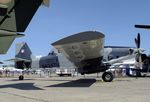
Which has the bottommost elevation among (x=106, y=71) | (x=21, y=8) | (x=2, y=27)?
(x=106, y=71)

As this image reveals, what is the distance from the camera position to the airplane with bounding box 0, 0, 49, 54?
12.0 meters

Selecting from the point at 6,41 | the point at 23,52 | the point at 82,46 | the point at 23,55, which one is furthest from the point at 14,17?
the point at 23,52

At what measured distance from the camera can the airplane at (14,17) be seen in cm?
1196

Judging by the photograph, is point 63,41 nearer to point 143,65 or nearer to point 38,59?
point 38,59

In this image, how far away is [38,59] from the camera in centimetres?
3531

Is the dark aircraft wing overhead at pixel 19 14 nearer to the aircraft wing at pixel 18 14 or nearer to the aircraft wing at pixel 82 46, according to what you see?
the aircraft wing at pixel 18 14

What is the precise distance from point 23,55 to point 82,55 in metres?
16.9

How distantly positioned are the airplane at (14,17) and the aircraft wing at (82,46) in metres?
3.92

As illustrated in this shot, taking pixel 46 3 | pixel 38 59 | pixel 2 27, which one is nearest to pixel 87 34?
pixel 46 3

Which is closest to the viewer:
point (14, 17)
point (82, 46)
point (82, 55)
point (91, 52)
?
point (14, 17)

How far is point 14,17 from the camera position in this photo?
13.4 meters

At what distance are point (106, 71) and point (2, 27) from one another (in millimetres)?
13870

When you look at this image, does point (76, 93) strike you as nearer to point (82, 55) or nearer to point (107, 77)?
point (82, 55)

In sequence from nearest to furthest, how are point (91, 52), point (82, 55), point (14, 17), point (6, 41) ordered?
point (6, 41) → point (14, 17) → point (91, 52) → point (82, 55)
